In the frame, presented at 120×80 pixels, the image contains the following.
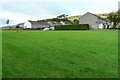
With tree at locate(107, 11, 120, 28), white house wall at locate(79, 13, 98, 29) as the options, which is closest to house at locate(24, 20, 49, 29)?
white house wall at locate(79, 13, 98, 29)

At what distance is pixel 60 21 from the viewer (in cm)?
12875

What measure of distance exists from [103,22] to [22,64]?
97151 millimetres

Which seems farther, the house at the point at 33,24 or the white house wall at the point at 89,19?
the house at the point at 33,24

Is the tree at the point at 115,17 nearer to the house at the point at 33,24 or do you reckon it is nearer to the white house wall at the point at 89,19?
the white house wall at the point at 89,19

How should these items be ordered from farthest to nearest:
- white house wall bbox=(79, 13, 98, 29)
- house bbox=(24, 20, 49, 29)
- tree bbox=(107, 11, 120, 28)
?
house bbox=(24, 20, 49, 29) → white house wall bbox=(79, 13, 98, 29) → tree bbox=(107, 11, 120, 28)

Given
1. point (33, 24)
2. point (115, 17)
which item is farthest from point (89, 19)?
point (33, 24)

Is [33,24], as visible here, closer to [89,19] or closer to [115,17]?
[89,19]

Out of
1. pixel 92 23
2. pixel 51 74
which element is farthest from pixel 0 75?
pixel 92 23

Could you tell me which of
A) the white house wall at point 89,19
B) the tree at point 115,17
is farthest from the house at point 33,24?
the tree at point 115,17

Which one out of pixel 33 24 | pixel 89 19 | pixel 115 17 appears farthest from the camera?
pixel 33 24

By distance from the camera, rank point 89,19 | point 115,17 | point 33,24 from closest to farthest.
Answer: point 115,17
point 89,19
point 33,24

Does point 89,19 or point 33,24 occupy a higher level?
point 89,19

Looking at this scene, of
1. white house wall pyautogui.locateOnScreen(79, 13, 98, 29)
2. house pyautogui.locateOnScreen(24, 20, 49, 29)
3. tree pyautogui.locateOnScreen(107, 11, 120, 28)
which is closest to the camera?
tree pyautogui.locateOnScreen(107, 11, 120, 28)

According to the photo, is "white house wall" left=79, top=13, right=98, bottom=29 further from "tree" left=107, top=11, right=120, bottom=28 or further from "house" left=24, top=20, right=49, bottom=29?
"house" left=24, top=20, right=49, bottom=29
